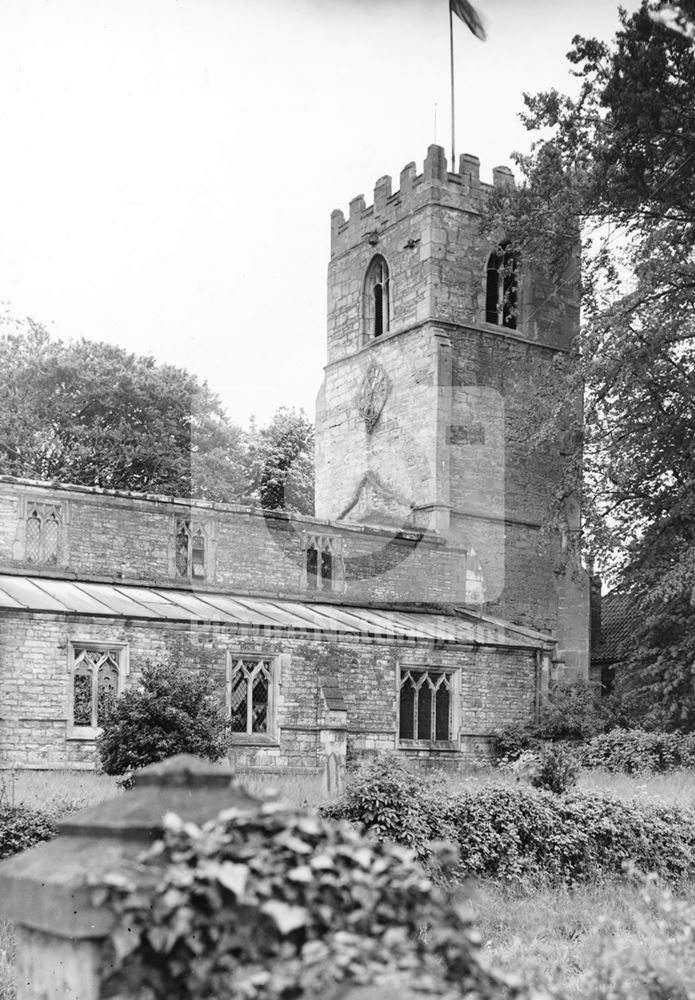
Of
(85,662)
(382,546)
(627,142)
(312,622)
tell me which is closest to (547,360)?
(382,546)

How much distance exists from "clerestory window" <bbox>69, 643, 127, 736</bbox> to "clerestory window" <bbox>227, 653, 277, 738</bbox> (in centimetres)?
210

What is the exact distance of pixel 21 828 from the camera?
1052 centimetres

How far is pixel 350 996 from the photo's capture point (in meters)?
3.11

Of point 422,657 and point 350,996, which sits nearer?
point 350,996

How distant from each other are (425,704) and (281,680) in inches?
138

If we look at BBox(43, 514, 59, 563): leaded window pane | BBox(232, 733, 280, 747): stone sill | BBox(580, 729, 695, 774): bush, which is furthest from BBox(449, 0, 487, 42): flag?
BBox(232, 733, 280, 747): stone sill

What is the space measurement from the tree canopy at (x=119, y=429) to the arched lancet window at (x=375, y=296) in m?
8.44

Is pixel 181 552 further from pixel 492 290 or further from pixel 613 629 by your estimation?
pixel 613 629

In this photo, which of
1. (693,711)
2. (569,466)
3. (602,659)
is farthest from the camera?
(602,659)

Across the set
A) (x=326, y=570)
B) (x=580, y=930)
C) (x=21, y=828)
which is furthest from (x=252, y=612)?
(x=580, y=930)

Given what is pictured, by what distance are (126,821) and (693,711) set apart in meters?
21.4

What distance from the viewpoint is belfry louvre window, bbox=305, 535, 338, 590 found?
1067 inches

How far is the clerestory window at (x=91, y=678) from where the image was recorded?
62.2 ft

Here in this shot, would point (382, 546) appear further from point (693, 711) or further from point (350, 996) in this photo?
point (350, 996)
